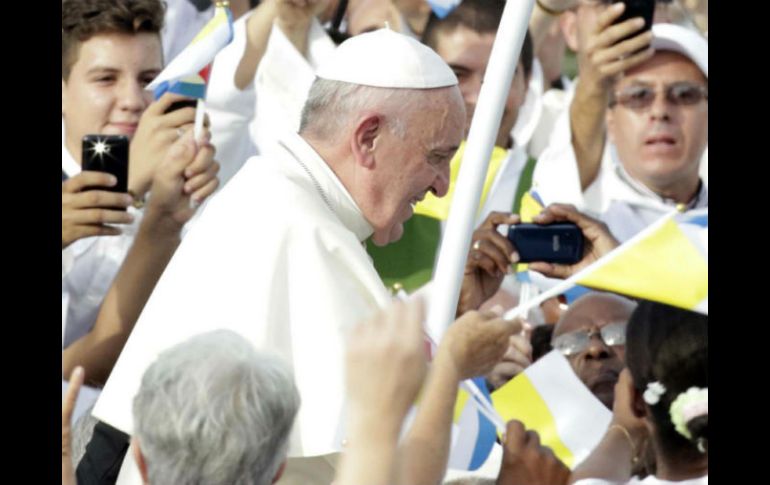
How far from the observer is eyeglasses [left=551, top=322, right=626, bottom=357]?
234 inches

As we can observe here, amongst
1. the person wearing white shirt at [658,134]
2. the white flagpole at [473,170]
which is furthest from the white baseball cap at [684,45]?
the white flagpole at [473,170]

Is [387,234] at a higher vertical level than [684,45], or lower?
higher

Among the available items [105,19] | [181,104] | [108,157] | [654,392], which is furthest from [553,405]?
[105,19]

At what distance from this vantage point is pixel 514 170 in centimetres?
691

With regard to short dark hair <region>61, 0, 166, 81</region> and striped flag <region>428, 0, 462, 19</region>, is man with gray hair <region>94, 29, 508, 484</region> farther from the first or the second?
striped flag <region>428, 0, 462, 19</region>

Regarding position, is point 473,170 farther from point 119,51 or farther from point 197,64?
point 119,51

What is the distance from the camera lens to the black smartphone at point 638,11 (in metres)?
6.87

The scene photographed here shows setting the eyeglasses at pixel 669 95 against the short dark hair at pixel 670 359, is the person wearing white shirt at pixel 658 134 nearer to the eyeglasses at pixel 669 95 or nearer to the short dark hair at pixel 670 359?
the eyeglasses at pixel 669 95

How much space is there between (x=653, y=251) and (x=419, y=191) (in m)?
1.34

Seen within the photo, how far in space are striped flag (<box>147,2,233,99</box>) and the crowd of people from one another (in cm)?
9

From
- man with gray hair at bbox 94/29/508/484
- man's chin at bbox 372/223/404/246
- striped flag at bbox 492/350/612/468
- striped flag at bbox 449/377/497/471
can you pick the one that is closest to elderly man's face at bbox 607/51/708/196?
striped flag at bbox 492/350/612/468

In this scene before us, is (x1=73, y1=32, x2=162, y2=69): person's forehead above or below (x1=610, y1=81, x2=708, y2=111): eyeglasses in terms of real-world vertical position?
above

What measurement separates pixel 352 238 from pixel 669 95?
346 cm

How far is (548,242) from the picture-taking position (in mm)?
5852
